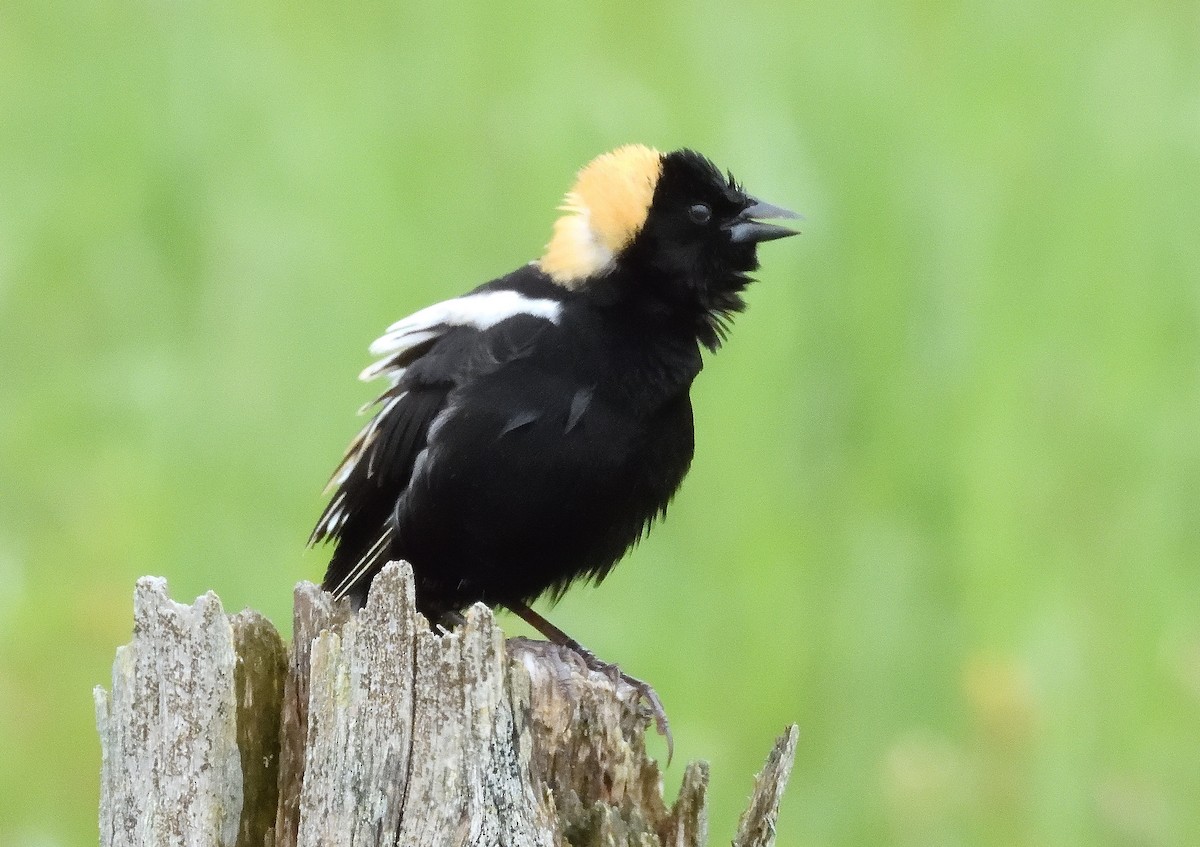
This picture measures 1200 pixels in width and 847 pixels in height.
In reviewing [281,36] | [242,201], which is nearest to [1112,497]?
[242,201]

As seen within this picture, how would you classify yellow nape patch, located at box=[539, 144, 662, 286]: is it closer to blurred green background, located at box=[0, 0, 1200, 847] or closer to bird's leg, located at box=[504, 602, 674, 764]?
bird's leg, located at box=[504, 602, 674, 764]

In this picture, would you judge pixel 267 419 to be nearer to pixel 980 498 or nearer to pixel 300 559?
pixel 300 559

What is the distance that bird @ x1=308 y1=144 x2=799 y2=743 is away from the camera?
2.97 metres

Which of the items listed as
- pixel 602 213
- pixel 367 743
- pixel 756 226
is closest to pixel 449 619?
pixel 602 213

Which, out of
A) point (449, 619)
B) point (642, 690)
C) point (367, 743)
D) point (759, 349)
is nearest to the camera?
point (367, 743)

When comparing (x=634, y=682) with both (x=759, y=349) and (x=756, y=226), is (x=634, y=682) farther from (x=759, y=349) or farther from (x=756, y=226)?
(x=759, y=349)

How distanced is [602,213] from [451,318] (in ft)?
1.27

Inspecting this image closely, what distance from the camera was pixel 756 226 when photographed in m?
3.21

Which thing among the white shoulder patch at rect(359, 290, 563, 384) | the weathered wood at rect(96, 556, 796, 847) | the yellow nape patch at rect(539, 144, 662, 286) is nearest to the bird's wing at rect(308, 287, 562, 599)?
the white shoulder patch at rect(359, 290, 563, 384)

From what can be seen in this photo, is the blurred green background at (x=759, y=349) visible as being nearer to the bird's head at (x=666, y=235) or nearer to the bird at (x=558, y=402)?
the bird at (x=558, y=402)

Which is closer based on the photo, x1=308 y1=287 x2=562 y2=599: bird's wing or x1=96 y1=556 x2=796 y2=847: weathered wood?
x1=96 y1=556 x2=796 y2=847: weathered wood

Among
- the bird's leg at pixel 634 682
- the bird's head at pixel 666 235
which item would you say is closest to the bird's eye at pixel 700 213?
the bird's head at pixel 666 235

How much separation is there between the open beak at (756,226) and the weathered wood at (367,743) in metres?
1.22

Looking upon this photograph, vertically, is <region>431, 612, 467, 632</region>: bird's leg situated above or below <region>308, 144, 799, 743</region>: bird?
below
